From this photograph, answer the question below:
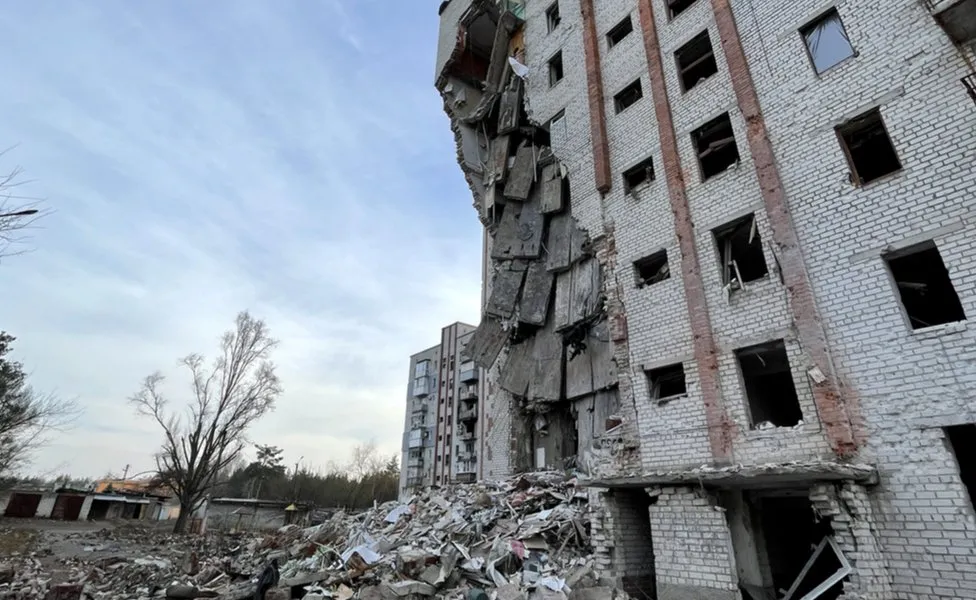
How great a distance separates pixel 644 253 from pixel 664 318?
5.60ft

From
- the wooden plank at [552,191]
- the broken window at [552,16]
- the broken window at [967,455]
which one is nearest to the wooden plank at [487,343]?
the wooden plank at [552,191]

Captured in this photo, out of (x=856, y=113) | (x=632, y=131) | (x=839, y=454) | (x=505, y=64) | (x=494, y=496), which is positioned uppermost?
(x=505, y=64)

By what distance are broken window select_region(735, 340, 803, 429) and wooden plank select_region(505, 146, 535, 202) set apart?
10.2 metres

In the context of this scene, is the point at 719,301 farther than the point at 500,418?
No

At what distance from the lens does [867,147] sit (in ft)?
24.6

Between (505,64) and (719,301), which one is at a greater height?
(505,64)

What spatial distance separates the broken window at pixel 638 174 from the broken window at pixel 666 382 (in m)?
4.67

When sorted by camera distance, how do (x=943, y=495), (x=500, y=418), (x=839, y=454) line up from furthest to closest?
1. (x=500, y=418)
2. (x=839, y=454)
3. (x=943, y=495)

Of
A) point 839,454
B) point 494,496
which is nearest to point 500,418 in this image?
point 494,496

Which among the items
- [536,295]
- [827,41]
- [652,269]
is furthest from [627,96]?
[536,295]

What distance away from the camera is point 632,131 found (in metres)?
11.4

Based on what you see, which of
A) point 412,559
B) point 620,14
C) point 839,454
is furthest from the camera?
point 620,14

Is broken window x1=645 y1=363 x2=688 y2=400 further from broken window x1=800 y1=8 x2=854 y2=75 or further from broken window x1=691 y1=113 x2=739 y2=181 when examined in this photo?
broken window x1=800 y1=8 x2=854 y2=75

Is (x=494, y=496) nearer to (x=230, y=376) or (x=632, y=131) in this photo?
(x=632, y=131)
